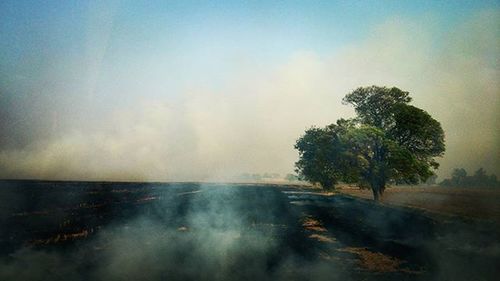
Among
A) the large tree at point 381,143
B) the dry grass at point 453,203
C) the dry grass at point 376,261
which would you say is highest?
the large tree at point 381,143

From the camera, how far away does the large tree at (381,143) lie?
3562 centimetres

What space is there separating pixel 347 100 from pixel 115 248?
35.8 meters

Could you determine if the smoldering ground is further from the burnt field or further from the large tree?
the large tree

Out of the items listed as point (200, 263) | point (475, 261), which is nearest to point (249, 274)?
point (200, 263)

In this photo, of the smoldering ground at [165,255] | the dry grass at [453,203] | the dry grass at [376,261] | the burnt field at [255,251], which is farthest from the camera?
the dry grass at [453,203]

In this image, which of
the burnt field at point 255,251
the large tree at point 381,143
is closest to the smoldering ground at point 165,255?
the burnt field at point 255,251

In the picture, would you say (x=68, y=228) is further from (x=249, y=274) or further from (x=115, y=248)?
(x=249, y=274)

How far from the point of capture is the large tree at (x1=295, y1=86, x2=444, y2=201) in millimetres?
35625

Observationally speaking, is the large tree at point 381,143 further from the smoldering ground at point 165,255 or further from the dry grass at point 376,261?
the dry grass at point 376,261

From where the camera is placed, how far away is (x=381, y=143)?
36.9m

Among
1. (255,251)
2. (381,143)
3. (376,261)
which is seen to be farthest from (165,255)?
(381,143)

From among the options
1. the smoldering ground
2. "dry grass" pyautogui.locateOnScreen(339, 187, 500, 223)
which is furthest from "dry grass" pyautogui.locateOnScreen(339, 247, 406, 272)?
"dry grass" pyautogui.locateOnScreen(339, 187, 500, 223)

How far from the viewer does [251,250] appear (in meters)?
16.6

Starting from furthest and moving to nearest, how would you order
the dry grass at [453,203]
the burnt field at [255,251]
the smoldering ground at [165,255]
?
the dry grass at [453,203], the burnt field at [255,251], the smoldering ground at [165,255]
